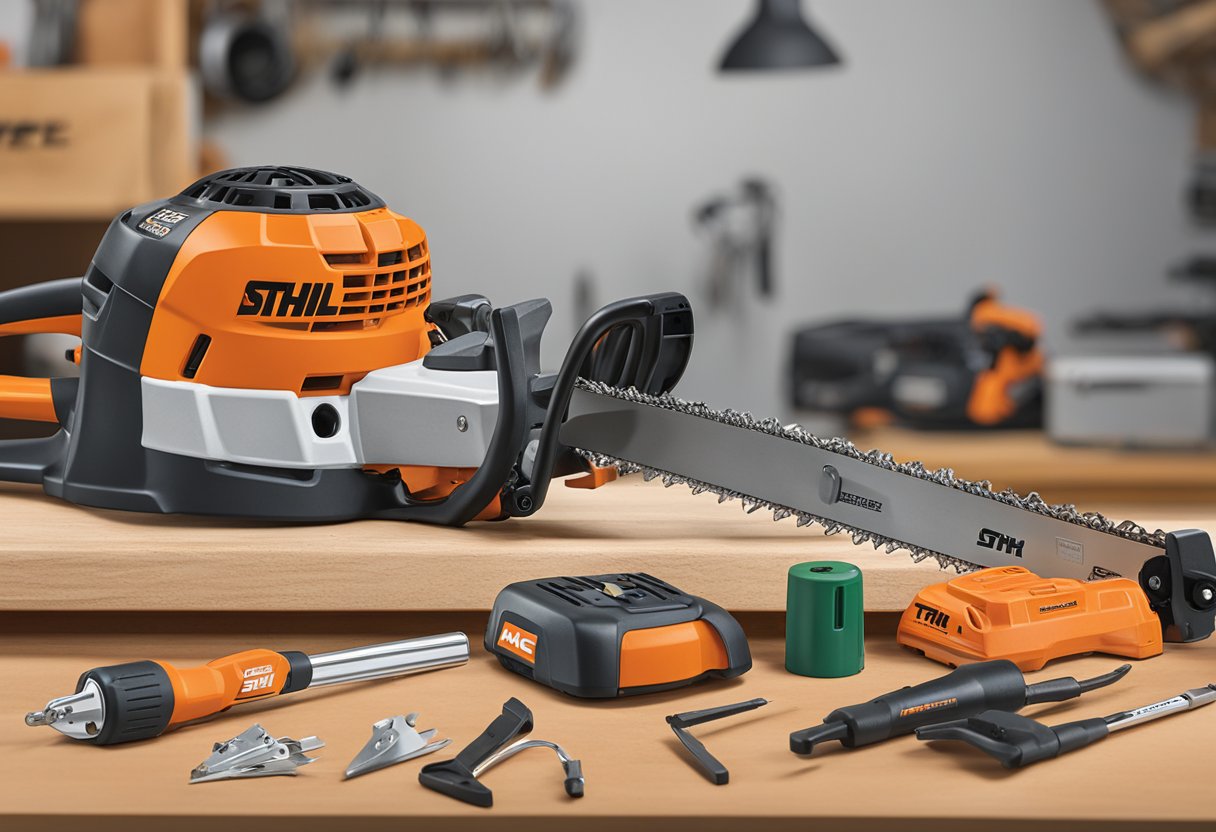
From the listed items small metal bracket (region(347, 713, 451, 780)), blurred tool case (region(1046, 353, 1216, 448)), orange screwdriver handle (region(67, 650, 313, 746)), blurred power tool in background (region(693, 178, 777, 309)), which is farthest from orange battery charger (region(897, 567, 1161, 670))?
blurred power tool in background (region(693, 178, 777, 309))

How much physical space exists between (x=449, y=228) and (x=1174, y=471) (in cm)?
244

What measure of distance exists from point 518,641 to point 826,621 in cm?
29

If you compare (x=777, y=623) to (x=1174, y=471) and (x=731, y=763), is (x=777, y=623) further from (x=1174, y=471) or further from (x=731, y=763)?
(x=1174, y=471)

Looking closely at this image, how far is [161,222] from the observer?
1.61 metres

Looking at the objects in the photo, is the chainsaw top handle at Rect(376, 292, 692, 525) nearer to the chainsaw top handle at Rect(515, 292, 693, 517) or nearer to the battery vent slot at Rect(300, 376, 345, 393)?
the chainsaw top handle at Rect(515, 292, 693, 517)

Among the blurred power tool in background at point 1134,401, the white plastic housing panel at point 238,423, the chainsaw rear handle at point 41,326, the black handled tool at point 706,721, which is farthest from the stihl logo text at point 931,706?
the blurred power tool in background at point 1134,401

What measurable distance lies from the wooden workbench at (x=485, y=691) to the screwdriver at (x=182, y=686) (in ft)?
0.06

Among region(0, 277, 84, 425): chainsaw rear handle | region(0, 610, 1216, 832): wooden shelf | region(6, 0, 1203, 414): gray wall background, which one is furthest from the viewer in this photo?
region(6, 0, 1203, 414): gray wall background

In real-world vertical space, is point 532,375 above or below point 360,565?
above

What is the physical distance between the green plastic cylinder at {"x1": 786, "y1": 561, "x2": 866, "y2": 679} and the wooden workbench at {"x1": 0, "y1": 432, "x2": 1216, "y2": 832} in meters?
0.02

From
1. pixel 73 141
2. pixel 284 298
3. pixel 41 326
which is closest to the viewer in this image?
pixel 284 298

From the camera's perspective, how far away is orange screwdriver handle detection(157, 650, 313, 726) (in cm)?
118

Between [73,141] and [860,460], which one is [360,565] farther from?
[73,141]

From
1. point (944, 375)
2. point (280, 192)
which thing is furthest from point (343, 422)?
point (944, 375)
